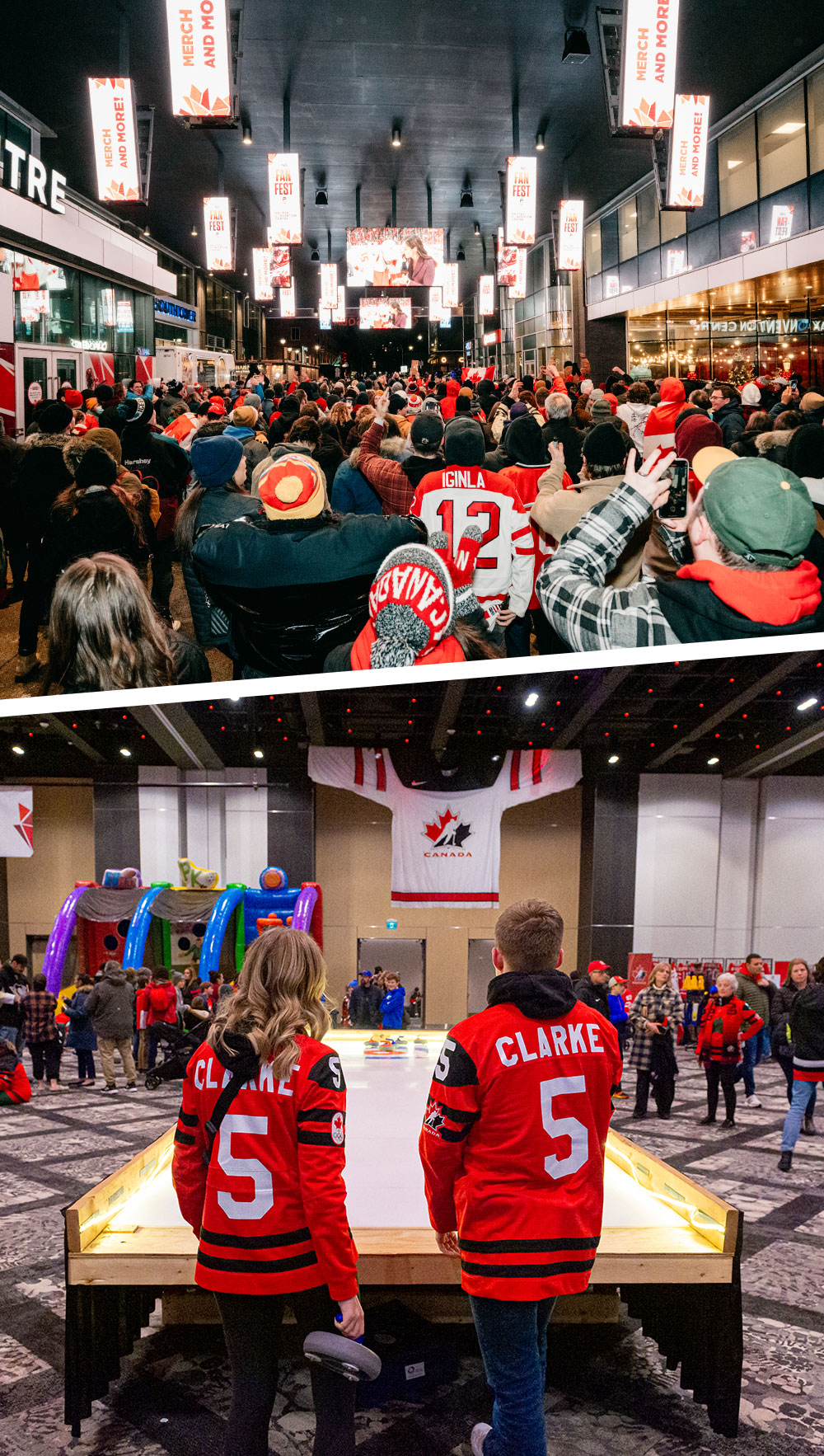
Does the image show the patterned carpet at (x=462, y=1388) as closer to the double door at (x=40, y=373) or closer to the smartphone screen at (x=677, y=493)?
the smartphone screen at (x=677, y=493)

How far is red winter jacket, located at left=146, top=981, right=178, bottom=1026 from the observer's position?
29.3 feet

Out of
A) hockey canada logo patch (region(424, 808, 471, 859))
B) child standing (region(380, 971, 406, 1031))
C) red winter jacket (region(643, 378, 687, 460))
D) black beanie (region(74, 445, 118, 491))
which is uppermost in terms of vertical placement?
red winter jacket (region(643, 378, 687, 460))

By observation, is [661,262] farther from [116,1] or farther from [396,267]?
[116,1]

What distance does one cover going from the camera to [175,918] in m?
12.3

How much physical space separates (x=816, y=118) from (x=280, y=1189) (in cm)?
1440

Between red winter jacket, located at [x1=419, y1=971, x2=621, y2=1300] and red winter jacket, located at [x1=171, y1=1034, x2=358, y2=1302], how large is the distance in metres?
0.20

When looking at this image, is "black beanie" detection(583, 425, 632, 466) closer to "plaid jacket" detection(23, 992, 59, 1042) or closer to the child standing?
"plaid jacket" detection(23, 992, 59, 1042)

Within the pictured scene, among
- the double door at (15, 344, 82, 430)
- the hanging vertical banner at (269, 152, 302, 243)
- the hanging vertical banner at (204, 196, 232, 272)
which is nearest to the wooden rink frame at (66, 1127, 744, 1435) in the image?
the double door at (15, 344, 82, 430)

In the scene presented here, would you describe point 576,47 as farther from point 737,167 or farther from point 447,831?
point 447,831

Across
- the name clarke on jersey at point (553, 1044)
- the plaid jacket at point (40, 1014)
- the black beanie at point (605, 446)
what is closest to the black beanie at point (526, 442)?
the black beanie at point (605, 446)

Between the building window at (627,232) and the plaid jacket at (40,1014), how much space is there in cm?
1706

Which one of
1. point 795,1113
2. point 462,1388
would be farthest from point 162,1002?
point 462,1388

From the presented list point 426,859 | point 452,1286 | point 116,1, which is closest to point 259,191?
point 116,1

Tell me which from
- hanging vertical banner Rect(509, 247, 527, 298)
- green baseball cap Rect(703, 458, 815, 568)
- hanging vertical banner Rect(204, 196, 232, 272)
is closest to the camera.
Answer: green baseball cap Rect(703, 458, 815, 568)
